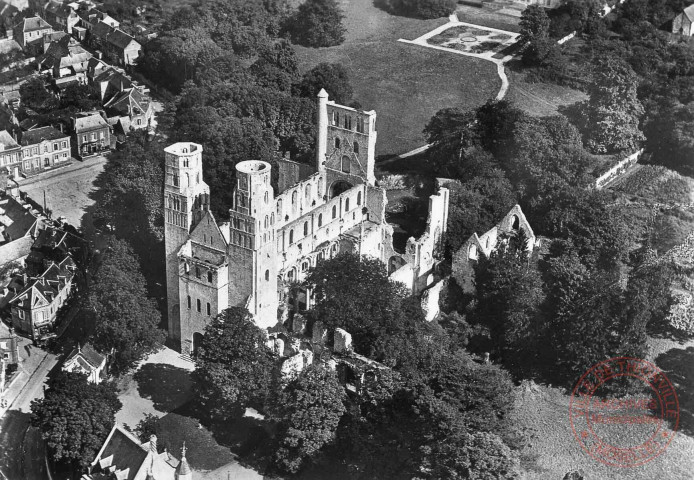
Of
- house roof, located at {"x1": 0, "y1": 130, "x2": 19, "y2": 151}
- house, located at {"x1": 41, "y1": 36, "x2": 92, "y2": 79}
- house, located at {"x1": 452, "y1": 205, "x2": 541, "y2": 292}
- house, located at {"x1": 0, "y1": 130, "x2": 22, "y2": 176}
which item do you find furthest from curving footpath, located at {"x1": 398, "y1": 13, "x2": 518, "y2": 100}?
house roof, located at {"x1": 0, "y1": 130, "x2": 19, "y2": 151}

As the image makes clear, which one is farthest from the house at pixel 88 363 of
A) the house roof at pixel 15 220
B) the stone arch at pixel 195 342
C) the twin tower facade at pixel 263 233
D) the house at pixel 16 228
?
the house roof at pixel 15 220

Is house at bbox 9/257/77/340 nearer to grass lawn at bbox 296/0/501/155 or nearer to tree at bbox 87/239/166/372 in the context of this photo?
tree at bbox 87/239/166/372

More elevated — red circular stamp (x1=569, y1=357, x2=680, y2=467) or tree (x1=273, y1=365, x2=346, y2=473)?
tree (x1=273, y1=365, x2=346, y2=473)

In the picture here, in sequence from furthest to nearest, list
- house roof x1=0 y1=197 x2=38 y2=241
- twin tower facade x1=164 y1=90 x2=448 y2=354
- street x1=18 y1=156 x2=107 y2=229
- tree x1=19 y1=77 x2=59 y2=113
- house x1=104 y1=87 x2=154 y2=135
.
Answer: tree x1=19 y1=77 x2=59 y2=113 → house x1=104 y1=87 x2=154 y2=135 → street x1=18 y1=156 x2=107 y2=229 → house roof x1=0 y1=197 x2=38 y2=241 → twin tower facade x1=164 y1=90 x2=448 y2=354

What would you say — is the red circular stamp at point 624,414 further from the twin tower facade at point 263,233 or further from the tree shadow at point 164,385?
the tree shadow at point 164,385

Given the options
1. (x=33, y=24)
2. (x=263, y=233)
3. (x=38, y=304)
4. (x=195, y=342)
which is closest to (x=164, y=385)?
(x=195, y=342)

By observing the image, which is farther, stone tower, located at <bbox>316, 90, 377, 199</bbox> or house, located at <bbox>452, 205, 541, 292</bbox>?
stone tower, located at <bbox>316, 90, 377, 199</bbox>
